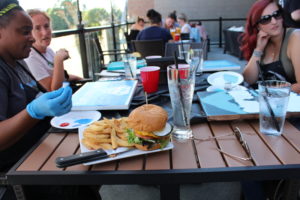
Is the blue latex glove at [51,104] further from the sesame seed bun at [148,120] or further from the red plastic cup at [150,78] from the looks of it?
the red plastic cup at [150,78]

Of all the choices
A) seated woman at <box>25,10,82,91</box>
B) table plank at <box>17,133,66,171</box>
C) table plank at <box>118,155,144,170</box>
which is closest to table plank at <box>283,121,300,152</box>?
table plank at <box>118,155,144,170</box>

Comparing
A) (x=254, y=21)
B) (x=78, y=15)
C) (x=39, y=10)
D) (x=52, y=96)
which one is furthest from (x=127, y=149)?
(x=78, y=15)

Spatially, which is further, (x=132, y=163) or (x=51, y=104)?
(x=51, y=104)

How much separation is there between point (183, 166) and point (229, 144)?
224 mm

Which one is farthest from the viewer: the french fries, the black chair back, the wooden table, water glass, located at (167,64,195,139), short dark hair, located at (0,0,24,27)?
the black chair back

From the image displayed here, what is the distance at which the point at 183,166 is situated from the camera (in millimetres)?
843

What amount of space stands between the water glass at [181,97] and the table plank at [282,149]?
0.29 meters

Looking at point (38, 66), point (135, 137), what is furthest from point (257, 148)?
point (38, 66)

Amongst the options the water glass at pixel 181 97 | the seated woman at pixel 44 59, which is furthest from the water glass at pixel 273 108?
the seated woman at pixel 44 59

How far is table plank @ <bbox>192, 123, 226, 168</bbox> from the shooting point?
85cm

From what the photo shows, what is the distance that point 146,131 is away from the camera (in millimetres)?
875

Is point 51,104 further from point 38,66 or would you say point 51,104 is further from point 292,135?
point 38,66

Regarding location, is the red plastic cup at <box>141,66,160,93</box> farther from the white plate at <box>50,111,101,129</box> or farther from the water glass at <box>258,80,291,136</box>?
the water glass at <box>258,80,291,136</box>

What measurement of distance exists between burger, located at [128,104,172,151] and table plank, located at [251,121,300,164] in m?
0.37
